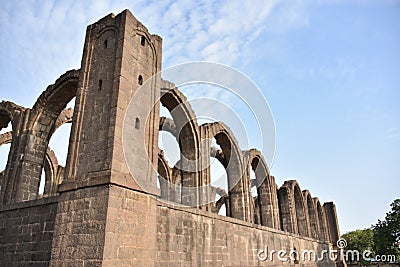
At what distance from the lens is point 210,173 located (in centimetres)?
1109

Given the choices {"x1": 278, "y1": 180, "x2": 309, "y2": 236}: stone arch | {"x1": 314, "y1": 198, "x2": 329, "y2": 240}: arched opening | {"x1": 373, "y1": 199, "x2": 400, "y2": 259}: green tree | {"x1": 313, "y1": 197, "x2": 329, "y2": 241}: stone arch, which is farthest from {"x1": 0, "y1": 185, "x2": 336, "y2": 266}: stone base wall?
{"x1": 373, "y1": 199, "x2": 400, "y2": 259}: green tree

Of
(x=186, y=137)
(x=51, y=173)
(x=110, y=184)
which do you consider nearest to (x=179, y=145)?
(x=186, y=137)

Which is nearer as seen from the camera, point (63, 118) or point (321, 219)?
point (63, 118)

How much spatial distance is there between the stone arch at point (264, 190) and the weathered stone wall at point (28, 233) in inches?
380

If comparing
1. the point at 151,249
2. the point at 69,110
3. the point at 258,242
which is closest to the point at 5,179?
the point at 69,110

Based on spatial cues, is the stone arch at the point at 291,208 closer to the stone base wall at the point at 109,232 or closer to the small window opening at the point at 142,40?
the stone base wall at the point at 109,232

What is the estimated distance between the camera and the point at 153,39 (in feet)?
29.4

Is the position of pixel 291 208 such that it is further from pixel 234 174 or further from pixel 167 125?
pixel 167 125

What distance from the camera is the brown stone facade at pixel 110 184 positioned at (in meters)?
6.14

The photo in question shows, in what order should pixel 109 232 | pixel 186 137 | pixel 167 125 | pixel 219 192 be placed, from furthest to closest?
pixel 219 192 → pixel 167 125 → pixel 186 137 → pixel 109 232

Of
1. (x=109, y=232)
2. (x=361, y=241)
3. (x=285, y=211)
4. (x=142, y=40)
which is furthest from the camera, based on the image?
(x=361, y=241)

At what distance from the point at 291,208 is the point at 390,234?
14278mm

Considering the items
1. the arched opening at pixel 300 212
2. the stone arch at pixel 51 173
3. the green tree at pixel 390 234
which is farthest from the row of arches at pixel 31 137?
the green tree at pixel 390 234

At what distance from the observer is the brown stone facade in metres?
6.14
